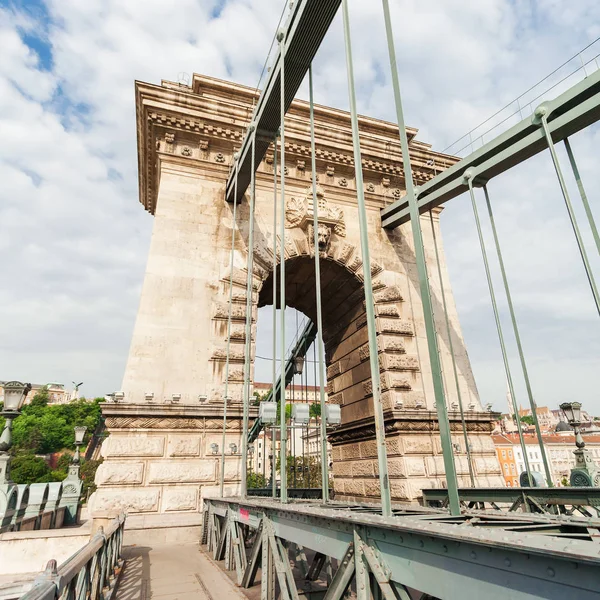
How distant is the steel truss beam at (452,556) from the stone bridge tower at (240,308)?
19.8ft

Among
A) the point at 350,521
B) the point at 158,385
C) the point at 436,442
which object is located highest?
the point at 158,385

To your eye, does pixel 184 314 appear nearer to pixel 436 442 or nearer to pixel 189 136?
pixel 189 136

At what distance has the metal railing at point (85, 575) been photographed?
84.1 inches

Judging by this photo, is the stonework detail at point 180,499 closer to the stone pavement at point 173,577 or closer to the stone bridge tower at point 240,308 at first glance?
the stone bridge tower at point 240,308

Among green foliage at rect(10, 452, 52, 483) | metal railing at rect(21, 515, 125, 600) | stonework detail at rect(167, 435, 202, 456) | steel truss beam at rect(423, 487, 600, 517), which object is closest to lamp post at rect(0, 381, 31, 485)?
stonework detail at rect(167, 435, 202, 456)

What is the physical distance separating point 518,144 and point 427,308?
7686 millimetres

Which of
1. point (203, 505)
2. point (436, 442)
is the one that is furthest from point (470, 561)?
point (436, 442)

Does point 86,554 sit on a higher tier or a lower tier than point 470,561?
lower

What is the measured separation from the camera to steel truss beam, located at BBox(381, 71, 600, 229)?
296 inches

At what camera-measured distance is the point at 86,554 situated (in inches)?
133

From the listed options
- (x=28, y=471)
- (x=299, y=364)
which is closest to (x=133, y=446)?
(x=299, y=364)

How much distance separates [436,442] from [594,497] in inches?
192

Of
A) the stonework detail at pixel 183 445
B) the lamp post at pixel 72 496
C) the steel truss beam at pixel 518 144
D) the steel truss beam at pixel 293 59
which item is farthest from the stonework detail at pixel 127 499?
the steel truss beam at pixel 518 144

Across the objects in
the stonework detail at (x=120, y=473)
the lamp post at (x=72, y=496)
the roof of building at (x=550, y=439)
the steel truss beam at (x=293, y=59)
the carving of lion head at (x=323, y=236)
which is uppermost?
the steel truss beam at (x=293, y=59)
